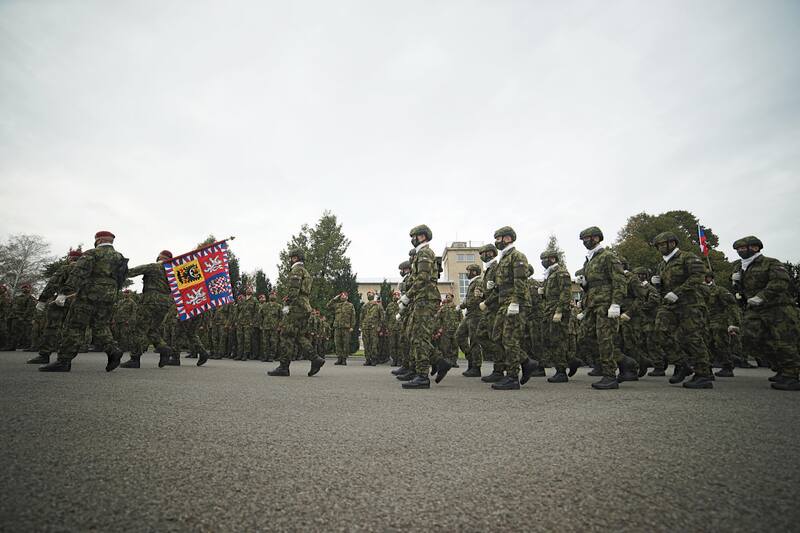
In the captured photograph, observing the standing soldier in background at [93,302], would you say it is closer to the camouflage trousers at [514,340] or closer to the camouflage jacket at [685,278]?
the camouflage trousers at [514,340]

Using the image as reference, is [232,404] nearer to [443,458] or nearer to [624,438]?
[443,458]

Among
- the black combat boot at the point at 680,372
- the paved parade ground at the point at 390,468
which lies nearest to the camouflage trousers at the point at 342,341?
the black combat boot at the point at 680,372

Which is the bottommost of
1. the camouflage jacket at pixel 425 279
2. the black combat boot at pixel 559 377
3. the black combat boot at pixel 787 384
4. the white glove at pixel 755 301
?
the black combat boot at pixel 559 377

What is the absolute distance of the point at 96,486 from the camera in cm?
177

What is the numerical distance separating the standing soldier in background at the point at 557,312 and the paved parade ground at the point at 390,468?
3.84 meters

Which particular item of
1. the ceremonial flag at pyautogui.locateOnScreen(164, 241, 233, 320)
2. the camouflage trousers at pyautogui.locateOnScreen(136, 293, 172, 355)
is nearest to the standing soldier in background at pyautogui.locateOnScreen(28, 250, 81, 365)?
the camouflage trousers at pyautogui.locateOnScreen(136, 293, 172, 355)

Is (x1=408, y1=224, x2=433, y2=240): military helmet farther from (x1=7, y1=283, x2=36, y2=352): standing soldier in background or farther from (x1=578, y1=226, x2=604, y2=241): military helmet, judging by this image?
(x1=7, y1=283, x2=36, y2=352): standing soldier in background

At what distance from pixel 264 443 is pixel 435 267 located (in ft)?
Result: 14.6

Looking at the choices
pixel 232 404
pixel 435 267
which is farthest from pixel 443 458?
pixel 435 267

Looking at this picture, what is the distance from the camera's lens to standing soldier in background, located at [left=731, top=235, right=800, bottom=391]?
604cm

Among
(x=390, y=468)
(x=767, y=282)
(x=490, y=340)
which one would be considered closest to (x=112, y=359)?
(x=490, y=340)

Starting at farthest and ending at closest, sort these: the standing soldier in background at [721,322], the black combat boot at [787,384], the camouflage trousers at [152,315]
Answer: the standing soldier in background at [721,322] < the camouflage trousers at [152,315] < the black combat boot at [787,384]

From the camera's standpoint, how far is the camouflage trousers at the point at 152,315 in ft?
28.8

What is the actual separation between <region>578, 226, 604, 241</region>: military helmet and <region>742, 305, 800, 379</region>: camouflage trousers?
271 cm
